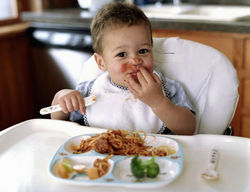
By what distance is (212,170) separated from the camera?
1.03 m

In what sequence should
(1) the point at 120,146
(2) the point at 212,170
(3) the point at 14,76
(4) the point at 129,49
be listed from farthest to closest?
(3) the point at 14,76, (4) the point at 129,49, (1) the point at 120,146, (2) the point at 212,170

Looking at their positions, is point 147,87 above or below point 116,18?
below

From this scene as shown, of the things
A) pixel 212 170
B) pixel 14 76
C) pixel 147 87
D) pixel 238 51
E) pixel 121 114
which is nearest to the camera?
pixel 212 170

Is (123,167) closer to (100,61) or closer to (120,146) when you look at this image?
(120,146)

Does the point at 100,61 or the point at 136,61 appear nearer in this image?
the point at 136,61

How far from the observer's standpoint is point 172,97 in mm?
1517


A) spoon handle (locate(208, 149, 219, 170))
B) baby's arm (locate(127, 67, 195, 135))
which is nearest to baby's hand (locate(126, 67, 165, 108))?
baby's arm (locate(127, 67, 195, 135))

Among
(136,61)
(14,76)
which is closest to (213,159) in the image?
(136,61)

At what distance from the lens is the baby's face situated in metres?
1.37

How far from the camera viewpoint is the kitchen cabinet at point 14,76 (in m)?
3.14

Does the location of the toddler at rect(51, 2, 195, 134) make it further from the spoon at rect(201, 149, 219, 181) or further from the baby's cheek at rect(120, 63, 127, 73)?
the spoon at rect(201, 149, 219, 181)

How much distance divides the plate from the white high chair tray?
22mm

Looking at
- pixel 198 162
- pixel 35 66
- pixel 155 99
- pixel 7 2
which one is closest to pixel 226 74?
pixel 155 99

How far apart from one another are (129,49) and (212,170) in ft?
1.83
